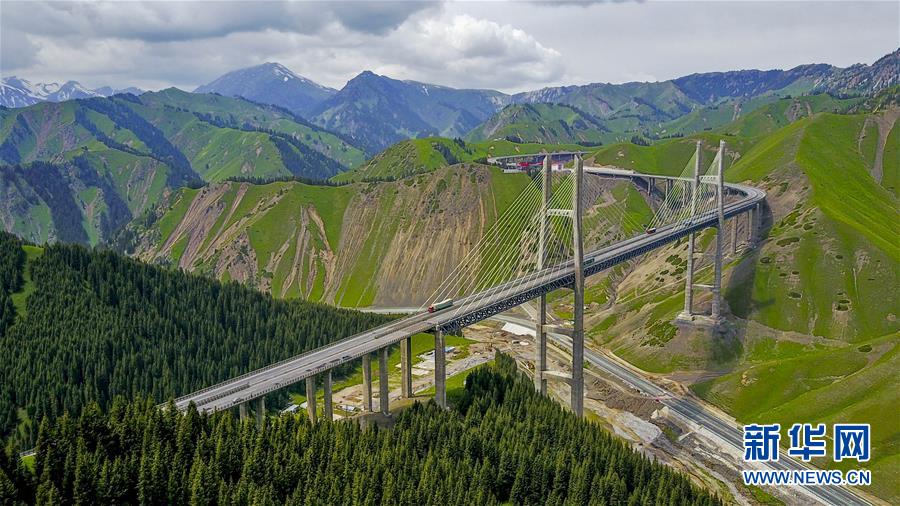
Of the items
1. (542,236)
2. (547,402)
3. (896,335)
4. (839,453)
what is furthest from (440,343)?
(896,335)

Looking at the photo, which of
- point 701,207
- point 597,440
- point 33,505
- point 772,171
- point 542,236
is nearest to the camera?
point 33,505

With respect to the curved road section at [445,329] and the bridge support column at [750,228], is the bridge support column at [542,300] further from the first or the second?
the bridge support column at [750,228]

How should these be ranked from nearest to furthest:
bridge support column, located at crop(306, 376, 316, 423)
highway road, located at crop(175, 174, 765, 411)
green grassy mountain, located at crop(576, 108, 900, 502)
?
highway road, located at crop(175, 174, 765, 411)
bridge support column, located at crop(306, 376, 316, 423)
green grassy mountain, located at crop(576, 108, 900, 502)

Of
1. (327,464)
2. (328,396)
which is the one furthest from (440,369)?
(327,464)

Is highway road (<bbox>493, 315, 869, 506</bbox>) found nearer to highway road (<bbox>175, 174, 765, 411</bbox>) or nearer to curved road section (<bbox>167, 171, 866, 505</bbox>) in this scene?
curved road section (<bbox>167, 171, 866, 505</bbox>)

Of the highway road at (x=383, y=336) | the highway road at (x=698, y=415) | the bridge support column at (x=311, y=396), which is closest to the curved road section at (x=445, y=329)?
the highway road at (x=383, y=336)

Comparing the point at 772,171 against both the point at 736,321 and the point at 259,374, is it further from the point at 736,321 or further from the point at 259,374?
the point at 259,374

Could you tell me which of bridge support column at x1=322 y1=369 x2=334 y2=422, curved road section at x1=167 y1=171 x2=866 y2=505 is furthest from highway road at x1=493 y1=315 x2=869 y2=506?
bridge support column at x1=322 y1=369 x2=334 y2=422
